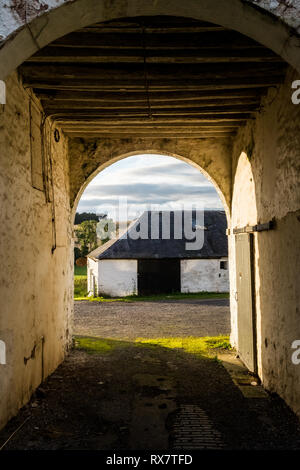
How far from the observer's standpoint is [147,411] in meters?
4.81

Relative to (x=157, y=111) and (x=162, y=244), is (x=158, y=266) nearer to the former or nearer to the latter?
(x=162, y=244)

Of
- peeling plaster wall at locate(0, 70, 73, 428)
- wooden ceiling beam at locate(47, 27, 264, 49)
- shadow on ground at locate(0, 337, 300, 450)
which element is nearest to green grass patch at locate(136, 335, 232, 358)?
shadow on ground at locate(0, 337, 300, 450)

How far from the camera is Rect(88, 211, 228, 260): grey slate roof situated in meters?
21.5

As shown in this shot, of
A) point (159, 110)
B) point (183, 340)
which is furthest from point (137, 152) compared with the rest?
point (183, 340)

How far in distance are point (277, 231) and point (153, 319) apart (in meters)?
8.05

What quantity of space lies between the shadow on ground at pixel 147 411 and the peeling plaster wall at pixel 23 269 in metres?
0.35

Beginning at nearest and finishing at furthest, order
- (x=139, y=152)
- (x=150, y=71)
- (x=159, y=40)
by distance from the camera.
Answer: (x=159, y=40) < (x=150, y=71) < (x=139, y=152)

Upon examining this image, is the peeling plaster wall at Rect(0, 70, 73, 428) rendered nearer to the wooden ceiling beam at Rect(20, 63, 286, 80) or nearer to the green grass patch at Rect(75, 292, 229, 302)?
the wooden ceiling beam at Rect(20, 63, 286, 80)

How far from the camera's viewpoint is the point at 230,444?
12.7 feet

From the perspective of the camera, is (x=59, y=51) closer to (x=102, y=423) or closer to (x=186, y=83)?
(x=186, y=83)

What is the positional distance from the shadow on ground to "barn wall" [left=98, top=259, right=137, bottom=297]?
13880 mm

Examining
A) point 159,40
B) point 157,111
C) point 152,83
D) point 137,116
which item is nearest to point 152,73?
point 152,83

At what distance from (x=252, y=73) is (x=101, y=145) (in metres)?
4.00

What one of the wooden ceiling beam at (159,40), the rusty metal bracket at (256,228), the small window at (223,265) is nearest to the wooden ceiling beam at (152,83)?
the wooden ceiling beam at (159,40)
